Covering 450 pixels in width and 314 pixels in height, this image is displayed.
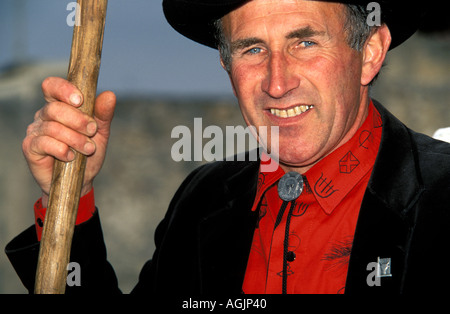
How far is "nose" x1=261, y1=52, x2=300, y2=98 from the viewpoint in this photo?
262 cm

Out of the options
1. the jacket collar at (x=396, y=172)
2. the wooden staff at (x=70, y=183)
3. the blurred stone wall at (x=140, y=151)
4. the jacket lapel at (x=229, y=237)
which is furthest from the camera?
the blurred stone wall at (x=140, y=151)

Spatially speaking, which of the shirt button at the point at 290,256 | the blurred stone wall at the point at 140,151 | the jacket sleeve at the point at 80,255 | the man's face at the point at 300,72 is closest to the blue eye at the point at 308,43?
the man's face at the point at 300,72

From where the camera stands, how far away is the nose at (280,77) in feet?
8.58

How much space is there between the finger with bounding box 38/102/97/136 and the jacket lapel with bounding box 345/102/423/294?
4.01ft

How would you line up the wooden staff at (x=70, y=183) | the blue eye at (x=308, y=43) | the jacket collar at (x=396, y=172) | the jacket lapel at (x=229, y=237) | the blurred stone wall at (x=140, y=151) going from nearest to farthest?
the wooden staff at (x=70, y=183) < the jacket collar at (x=396, y=172) < the blue eye at (x=308, y=43) < the jacket lapel at (x=229, y=237) < the blurred stone wall at (x=140, y=151)

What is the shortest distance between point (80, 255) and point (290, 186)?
1092 mm

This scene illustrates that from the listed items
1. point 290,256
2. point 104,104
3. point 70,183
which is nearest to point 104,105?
point 104,104

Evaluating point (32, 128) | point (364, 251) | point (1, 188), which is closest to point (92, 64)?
point (32, 128)

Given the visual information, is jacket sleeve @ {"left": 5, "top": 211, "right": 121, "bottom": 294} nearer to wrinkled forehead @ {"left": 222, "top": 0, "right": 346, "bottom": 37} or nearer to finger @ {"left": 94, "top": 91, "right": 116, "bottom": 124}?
finger @ {"left": 94, "top": 91, "right": 116, "bottom": 124}

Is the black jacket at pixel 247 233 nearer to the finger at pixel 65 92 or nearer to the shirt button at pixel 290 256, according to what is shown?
the shirt button at pixel 290 256

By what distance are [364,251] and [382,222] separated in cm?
15

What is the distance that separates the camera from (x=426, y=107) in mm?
10859

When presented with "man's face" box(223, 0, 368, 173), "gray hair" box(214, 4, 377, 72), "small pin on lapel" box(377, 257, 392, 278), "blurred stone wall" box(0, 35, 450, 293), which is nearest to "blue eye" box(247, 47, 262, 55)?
"man's face" box(223, 0, 368, 173)
